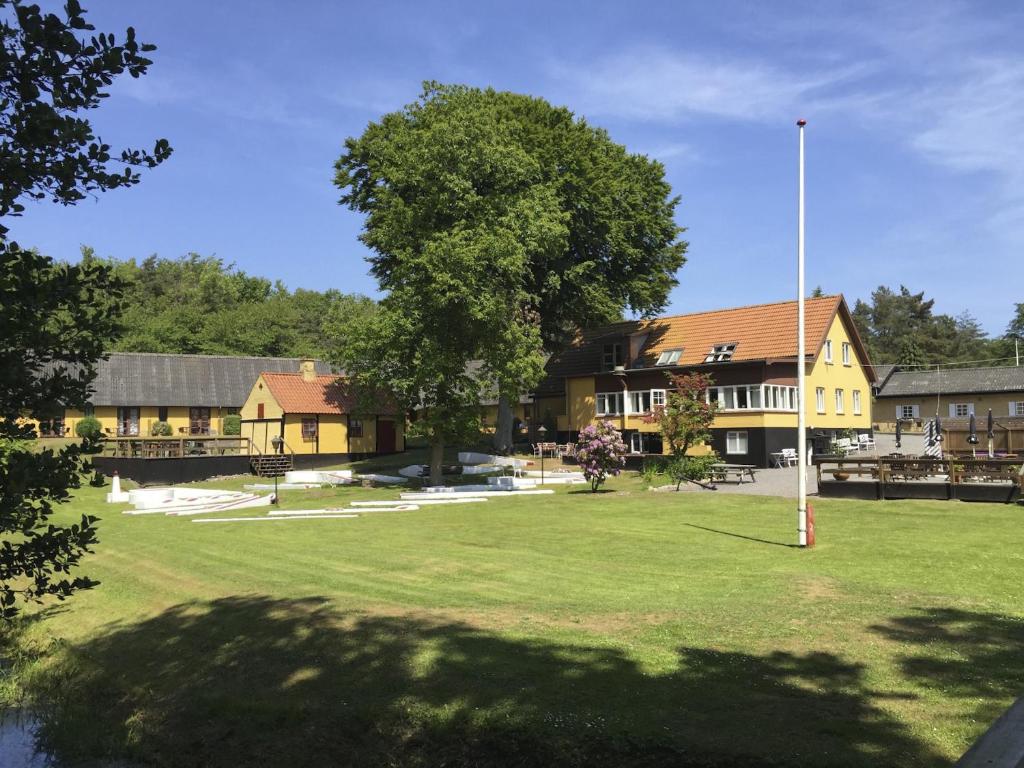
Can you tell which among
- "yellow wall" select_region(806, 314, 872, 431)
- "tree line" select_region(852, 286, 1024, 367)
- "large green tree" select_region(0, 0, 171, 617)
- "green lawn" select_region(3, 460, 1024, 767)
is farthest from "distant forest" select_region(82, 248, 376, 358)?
"tree line" select_region(852, 286, 1024, 367)

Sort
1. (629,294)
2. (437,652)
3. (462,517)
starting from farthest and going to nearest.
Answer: (629,294), (462,517), (437,652)

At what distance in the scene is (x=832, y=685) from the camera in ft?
26.4

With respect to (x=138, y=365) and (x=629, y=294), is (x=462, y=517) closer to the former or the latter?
(x=629, y=294)

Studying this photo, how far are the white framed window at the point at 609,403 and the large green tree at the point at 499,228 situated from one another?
4649 millimetres

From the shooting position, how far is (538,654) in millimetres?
9430

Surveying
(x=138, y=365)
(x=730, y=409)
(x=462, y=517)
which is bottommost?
(x=462, y=517)

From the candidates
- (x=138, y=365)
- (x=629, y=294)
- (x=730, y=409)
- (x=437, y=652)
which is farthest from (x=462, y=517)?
(x=138, y=365)

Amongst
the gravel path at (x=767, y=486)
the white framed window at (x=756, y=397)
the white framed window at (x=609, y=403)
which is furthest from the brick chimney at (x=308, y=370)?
the gravel path at (x=767, y=486)

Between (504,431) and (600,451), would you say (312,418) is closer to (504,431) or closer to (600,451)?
(504,431)

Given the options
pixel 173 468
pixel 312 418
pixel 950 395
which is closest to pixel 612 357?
pixel 312 418

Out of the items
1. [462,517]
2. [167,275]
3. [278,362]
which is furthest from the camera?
[167,275]

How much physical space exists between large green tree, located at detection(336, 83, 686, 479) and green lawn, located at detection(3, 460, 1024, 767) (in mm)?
18402

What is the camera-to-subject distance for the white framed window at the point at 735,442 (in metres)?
41.8

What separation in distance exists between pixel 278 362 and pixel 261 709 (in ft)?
189
